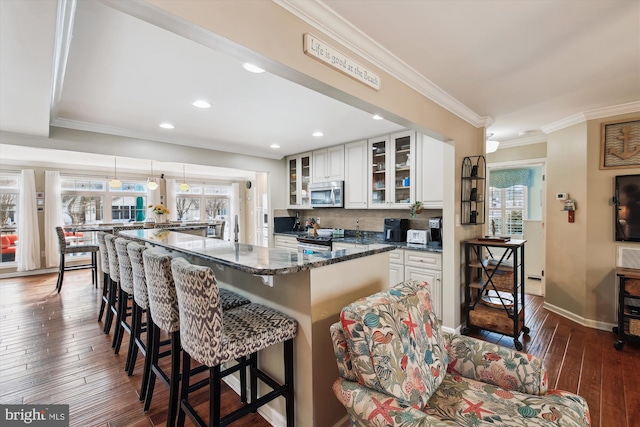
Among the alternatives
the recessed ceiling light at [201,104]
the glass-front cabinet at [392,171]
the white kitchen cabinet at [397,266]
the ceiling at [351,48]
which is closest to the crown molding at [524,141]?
the ceiling at [351,48]

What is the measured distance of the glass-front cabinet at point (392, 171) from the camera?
382 cm

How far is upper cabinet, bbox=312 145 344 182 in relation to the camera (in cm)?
468

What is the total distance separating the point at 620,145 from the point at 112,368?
5.59 metres

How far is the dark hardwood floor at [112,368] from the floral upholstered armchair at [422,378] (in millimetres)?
581

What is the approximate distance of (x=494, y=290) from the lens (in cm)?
304

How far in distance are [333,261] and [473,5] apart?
1580 mm

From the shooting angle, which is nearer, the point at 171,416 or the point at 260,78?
the point at 171,416

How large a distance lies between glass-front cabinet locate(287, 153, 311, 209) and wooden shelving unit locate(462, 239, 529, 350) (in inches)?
117

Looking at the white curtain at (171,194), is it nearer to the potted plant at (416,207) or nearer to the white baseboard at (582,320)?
the potted plant at (416,207)

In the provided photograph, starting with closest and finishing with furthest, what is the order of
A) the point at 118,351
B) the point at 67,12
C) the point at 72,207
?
Answer: the point at 67,12 < the point at 118,351 < the point at 72,207

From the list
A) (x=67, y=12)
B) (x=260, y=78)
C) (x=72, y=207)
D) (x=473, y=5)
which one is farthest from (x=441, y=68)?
(x=72, y=207)

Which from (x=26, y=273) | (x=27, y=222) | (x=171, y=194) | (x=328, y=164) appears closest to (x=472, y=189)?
(x=328, y=164)

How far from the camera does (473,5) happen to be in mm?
1509

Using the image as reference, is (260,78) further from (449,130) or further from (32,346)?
(32,346)
